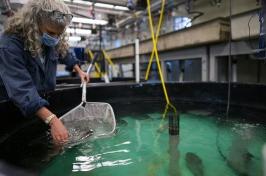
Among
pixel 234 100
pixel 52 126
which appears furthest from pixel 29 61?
pixel 234 100

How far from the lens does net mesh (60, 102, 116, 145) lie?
1394 mm

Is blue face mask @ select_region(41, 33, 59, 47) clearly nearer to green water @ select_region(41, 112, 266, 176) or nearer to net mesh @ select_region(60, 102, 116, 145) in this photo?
net mesh @ select_region(60, 102, 116, 145)

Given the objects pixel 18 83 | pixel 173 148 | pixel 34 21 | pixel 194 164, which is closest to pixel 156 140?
pixel 173 148

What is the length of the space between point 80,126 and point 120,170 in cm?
57

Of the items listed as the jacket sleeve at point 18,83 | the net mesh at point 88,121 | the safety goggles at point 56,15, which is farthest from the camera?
the net mesh at point 88,121

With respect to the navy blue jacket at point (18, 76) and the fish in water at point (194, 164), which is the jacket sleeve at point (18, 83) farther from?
the fish in water at point (194, 164)

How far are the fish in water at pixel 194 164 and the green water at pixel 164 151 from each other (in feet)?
0.04

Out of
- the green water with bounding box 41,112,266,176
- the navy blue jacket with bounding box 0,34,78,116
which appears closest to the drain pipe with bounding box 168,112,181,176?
the green water with bounding box 41,112,266,176

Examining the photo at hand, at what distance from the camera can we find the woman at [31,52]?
3.21ft

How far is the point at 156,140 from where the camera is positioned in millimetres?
1413

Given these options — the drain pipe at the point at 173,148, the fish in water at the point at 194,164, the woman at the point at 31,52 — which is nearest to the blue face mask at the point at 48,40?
the woman at the point at 31,52

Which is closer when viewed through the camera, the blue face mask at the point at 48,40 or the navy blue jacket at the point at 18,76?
the navy blue jacket at the point at 18,76

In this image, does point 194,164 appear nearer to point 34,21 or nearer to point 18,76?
point 18,76

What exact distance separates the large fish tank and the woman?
25 centimetres
